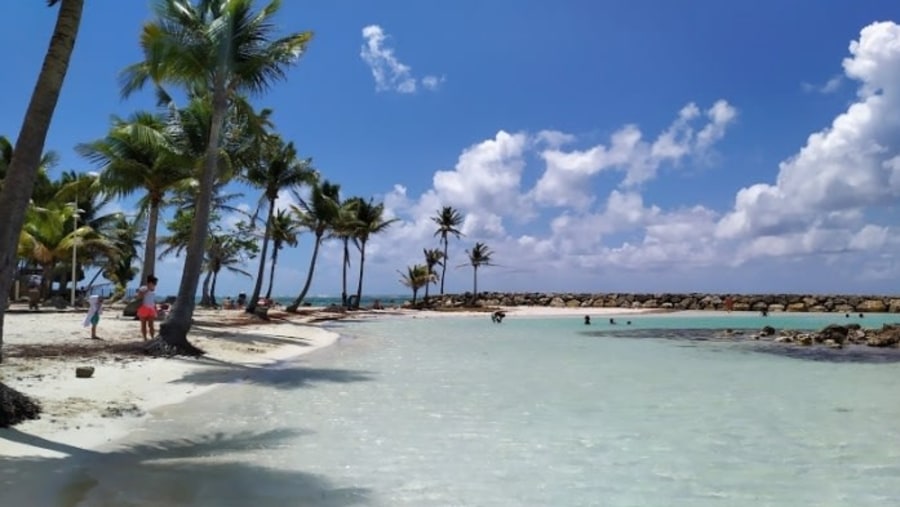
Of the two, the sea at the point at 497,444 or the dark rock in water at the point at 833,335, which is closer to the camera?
the sea at the point at 497,444

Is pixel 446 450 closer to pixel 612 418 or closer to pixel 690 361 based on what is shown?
pixel 612 418

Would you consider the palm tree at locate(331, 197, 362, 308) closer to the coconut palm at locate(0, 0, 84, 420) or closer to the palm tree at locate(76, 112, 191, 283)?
the palm tree at locate(76, 112, 191, 283)

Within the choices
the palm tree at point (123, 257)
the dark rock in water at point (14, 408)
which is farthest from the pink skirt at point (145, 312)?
the palm tree at point (123, 257)

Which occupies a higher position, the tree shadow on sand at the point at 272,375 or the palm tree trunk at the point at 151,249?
the palm tree trunk at the point at 151,249

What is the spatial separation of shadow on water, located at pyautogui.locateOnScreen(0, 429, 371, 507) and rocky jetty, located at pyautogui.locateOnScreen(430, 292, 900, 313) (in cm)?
6186

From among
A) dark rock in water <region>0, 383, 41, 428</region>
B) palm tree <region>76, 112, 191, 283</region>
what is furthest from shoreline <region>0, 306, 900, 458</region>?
palm tree <region>76, 112, 191, 283</region>

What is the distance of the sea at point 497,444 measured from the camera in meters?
5.95

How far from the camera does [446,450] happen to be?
769cm

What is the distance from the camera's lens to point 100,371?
11680 millimetres

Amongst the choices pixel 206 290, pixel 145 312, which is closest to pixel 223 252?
pixel 206 290

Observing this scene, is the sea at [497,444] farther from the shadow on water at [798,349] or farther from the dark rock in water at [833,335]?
the dark rock in water at [833,335]

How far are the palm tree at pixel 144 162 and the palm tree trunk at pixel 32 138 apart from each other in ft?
55.1

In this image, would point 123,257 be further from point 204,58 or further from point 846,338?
point 846,338

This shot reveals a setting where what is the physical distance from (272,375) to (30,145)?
25.3 ft
